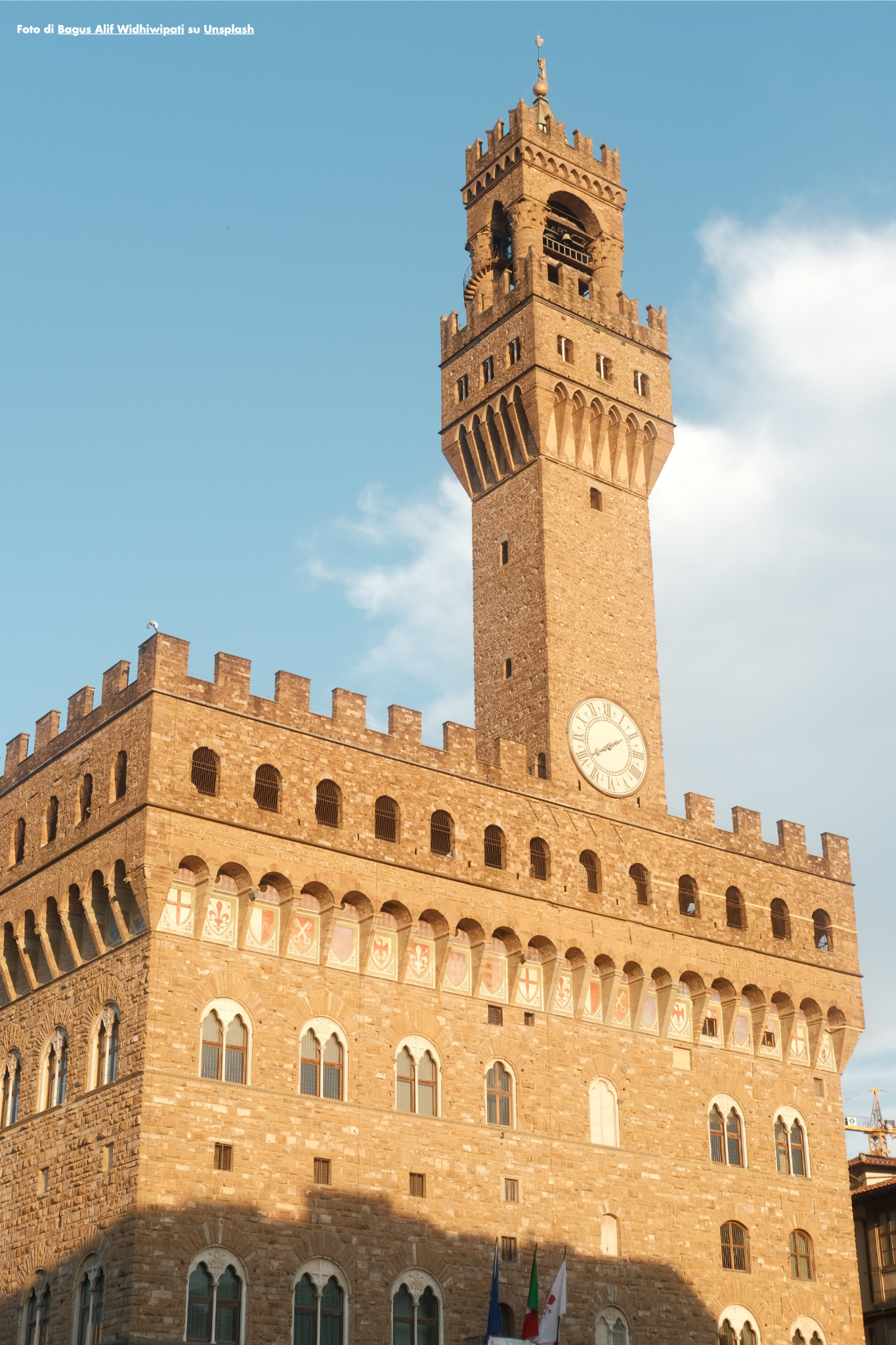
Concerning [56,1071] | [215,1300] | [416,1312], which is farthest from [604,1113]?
[56,1071]

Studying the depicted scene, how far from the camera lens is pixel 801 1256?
4378cm

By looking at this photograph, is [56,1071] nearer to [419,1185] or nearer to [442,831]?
[419,1185]

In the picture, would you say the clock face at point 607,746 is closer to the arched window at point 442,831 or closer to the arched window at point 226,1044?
the arched window at point 442,831

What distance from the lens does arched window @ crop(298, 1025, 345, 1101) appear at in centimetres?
3634

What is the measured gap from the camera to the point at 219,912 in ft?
119

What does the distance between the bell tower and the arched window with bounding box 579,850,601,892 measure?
1.93m

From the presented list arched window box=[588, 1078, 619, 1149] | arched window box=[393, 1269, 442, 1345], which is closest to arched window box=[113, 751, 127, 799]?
arched window box=[393, 1269, 442, 1345]

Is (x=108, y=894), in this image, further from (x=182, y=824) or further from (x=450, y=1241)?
(x=450, y=1241)

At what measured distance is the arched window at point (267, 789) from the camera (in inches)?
1479

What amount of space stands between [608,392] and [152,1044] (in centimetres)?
2495

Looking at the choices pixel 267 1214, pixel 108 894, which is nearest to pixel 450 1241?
pixel 267 1214

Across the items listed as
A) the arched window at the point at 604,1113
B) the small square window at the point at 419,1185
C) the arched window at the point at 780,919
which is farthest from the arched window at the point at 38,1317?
the arched window at the point at 780,919

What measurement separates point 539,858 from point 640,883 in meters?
3.52

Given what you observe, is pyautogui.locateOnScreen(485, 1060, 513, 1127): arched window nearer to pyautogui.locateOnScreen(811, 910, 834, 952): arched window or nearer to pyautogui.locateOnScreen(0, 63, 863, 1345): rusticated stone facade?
pyautogui.locateOnScreen(0, 63, 863, 1345): rusticated stone facade
